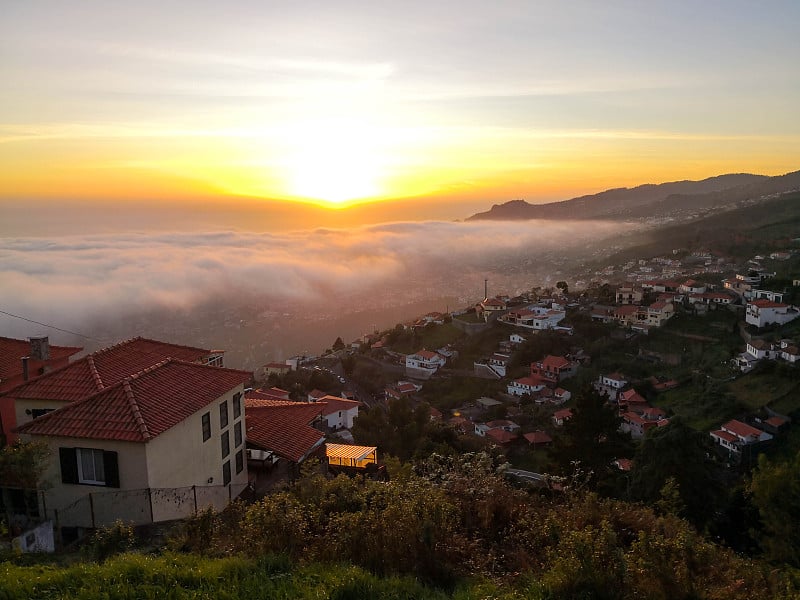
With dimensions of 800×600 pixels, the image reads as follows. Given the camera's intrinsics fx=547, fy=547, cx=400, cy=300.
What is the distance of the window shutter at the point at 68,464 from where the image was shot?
30.5 ft

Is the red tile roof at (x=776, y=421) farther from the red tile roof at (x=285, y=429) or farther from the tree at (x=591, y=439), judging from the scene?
the red tile roof at (x=285, y=429)

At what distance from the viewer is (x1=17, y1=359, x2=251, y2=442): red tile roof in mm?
9148

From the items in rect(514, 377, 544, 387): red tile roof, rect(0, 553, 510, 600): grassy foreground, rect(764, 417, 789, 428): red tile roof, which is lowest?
rect(514, 377, 544, 387): red tile roof

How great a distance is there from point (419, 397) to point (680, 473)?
33076 mm

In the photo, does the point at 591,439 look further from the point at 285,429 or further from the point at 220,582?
the point at 220,582

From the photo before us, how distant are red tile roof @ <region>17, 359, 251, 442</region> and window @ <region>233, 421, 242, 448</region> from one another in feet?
3.55

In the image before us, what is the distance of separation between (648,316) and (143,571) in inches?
2232

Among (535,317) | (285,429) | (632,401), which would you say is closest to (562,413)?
(632,401)

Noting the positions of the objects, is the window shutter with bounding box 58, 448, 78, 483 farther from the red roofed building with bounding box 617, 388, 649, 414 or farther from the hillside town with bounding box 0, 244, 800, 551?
the red roofed building with bounding box 617, 388, 649, 414

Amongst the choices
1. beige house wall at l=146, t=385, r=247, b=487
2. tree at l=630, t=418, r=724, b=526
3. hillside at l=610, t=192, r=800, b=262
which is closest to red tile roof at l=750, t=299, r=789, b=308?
tree at l=630, t=418, r=724, b=526

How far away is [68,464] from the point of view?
9.34 metres

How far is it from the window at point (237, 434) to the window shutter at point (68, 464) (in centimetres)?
310

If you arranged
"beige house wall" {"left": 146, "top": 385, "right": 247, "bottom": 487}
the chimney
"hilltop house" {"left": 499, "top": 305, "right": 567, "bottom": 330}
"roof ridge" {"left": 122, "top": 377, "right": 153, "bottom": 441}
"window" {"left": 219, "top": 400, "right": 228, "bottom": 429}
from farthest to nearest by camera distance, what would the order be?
"hilltop house" {"left": 499, "top": 305, "right": 567, "bottom": 330} < the chimney < "window" {"left": 219, "top": 400, "right": 228, "bottom": 429} < "beige house wall" {"left": 146, "top": 385, "right": 247, "bottom": 487} < "roof ridge" {"left": 122, "top": 377, "right": 153, "bottom": 441}

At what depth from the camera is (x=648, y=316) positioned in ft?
179
